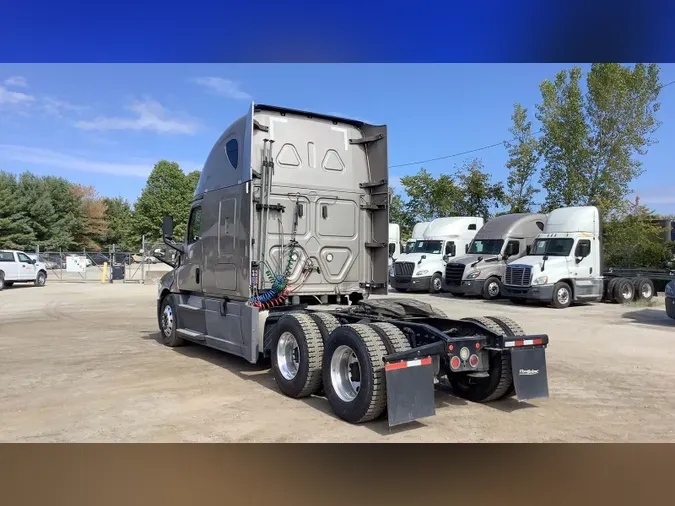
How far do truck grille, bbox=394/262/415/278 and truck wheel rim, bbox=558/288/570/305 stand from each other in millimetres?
6517

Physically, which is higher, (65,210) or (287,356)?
(65,210)

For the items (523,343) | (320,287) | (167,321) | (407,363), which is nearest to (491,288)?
(167,321)

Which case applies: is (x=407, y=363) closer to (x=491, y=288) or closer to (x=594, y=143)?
(x=491, y=288)

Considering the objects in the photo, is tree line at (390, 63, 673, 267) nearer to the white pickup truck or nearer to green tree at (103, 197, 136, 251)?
the white pickup truck

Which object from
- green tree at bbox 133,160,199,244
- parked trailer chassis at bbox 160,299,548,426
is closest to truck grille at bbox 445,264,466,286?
parked trailer chassis at bbox 160,299,548,426

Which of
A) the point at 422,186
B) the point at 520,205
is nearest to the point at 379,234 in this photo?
the point at 520,205

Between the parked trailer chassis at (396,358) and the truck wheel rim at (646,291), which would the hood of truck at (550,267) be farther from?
the parked trailer chassis at (396,358)

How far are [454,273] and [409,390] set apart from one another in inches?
644

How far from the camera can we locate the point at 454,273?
2117 centimetres

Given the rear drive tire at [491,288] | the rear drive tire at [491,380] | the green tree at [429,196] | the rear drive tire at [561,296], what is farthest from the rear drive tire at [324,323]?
the green tree at [429,196]

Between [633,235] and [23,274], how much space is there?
28.3 m

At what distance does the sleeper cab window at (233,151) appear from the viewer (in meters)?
7.85

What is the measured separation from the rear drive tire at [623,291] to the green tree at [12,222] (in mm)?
55995

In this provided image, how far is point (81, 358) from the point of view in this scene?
9180 mm
